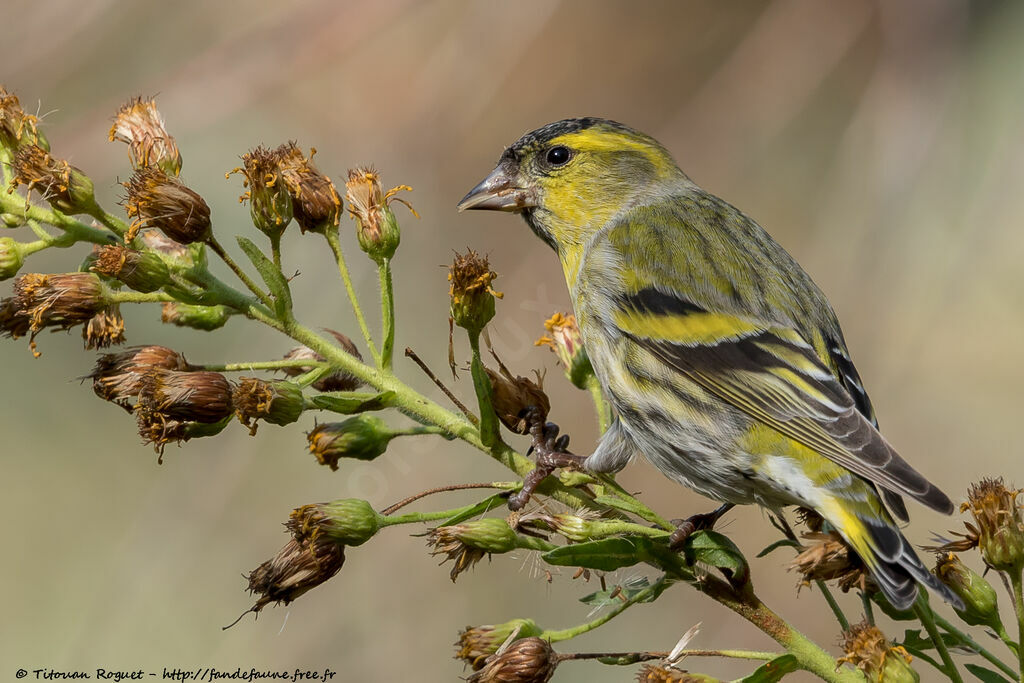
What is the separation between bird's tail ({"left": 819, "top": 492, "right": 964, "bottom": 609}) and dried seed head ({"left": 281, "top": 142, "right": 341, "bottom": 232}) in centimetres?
157

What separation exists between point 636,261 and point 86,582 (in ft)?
11.6

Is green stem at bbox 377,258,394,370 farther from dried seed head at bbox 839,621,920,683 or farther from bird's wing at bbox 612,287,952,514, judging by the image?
dried seed head at bbox 839,621,920,683

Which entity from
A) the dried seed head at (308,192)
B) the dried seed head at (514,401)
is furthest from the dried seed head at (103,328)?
the dried seed head at (514,401)

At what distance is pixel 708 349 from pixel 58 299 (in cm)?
186

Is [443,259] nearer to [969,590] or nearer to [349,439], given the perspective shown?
[349,439]

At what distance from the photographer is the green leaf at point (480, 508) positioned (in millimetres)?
2385

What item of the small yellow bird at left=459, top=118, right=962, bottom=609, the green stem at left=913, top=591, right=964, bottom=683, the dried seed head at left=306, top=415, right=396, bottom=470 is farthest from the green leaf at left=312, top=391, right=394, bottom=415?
the green stem at left=913, top=591, right=964, bottom=683

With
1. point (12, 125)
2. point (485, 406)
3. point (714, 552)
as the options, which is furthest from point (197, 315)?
point (714, 552)

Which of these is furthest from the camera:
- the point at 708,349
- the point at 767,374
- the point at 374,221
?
the point at 708,349

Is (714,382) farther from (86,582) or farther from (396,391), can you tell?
(86,582)

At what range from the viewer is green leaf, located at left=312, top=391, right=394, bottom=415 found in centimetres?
236

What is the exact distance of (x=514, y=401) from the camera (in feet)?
8.49

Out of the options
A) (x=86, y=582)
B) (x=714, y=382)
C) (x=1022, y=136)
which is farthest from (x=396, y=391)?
(x=1022, y=136)

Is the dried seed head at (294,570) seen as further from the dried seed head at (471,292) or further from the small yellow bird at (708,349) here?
the small yellow bird at (708,349)
